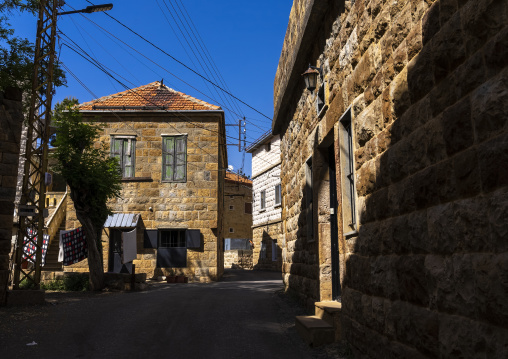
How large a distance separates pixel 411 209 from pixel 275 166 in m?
23.0

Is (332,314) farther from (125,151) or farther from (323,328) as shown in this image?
(125,151)

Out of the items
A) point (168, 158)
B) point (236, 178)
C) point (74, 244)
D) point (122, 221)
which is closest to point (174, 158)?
point (168, 158)

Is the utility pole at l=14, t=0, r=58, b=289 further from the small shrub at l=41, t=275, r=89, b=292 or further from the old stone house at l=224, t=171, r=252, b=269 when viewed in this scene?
the old stone house at l=224, t=171, r=252, b=269

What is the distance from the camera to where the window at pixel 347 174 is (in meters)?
5.06

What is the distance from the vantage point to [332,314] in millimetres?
5297

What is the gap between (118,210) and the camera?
1706 centimetres

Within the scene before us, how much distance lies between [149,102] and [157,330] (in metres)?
13.4

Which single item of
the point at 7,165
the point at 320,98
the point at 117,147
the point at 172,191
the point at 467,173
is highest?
the point at 117,147

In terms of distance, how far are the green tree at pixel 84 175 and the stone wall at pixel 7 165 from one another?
2793mm

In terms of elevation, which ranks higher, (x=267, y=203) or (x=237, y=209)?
(x=237, y=209)

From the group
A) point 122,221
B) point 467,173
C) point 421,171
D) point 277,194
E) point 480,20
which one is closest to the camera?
Result: point 480,20

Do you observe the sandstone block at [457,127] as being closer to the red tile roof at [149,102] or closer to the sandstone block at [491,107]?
the sandstone block at [491,107]

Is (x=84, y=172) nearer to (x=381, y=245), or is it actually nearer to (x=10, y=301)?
(x=10, y=301)

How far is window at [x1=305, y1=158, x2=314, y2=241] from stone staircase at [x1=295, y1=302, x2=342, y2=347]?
1.79m
